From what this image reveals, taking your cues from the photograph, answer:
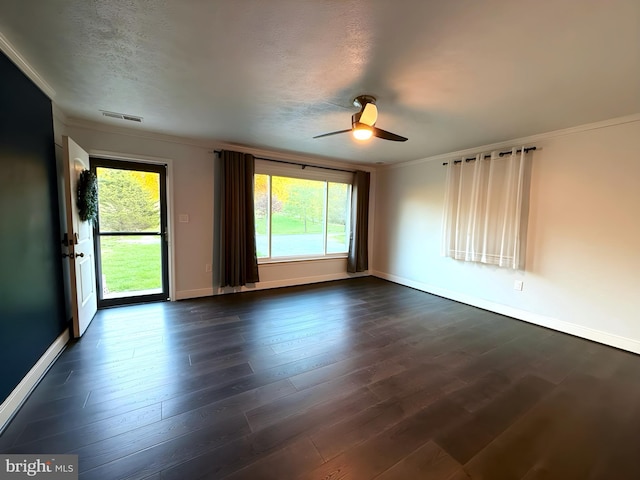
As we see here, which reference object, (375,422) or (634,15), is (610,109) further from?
(375,422)

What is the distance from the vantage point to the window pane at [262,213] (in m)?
4.61

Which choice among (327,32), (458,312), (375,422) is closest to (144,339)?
(375,422)

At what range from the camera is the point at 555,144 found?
10.6ft

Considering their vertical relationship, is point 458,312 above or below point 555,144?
below

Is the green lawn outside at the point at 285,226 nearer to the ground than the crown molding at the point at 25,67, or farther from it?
nearer to the ground

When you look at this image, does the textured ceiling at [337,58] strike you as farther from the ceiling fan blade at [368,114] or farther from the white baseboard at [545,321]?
the white baseboard at [545,321]

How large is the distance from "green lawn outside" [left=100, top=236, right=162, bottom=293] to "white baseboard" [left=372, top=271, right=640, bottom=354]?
4.54 meters

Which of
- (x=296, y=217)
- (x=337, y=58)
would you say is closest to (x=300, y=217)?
(x=296, y=217)

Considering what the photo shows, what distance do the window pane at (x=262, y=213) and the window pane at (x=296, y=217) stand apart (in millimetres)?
112

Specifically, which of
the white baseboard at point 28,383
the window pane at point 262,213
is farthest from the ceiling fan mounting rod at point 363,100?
the white baseboard at point 28,383

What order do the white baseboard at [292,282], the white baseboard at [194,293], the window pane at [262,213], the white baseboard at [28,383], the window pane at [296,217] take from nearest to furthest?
the white baseboard at [28,383], the white baseboard at [194,293], the white baseboard at [292,282], the window pane at [262,213], the window pane at [296,217]

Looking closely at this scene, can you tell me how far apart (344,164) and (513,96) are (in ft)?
10.8

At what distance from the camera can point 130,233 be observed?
3689mm

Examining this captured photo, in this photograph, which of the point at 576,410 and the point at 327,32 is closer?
the point at 327,32
